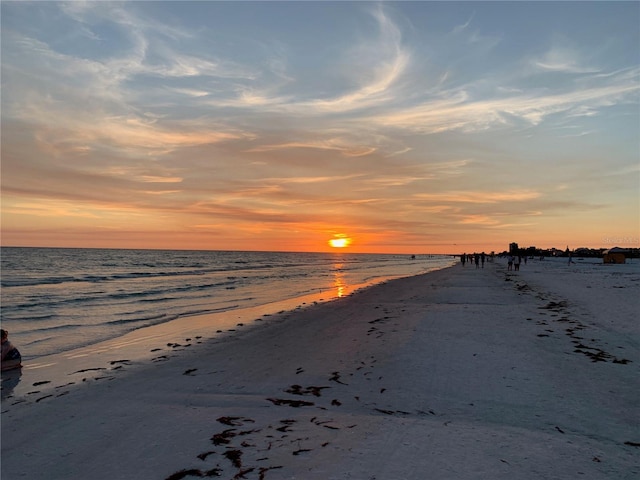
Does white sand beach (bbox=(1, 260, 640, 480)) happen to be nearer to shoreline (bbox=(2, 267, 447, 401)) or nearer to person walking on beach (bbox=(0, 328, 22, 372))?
shoreline (bbox=(2, 267, 447, 401))

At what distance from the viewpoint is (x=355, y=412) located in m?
7.04

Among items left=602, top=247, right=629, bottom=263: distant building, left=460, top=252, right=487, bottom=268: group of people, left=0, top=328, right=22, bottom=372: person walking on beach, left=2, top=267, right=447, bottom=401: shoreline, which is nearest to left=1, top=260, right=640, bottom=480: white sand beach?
left=2, top=267, right=447, bottom=401: shoreline

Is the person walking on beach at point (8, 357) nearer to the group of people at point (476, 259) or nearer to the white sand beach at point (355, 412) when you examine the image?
the white sand beach at point (355, 412)

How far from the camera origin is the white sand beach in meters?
5.22

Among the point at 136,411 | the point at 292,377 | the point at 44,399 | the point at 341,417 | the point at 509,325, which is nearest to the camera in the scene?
the point at 341,417

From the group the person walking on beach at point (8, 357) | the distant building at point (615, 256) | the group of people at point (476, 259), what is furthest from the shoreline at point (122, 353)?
the distant building at point (615, 256)

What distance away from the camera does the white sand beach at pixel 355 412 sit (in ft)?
17.1

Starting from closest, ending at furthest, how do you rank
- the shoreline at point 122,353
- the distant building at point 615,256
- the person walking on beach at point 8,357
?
the shoreline at point 122,353 < the person walking on beach at point 8,357 < the distant building at point 615,256

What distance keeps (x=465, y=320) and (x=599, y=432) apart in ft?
33.8

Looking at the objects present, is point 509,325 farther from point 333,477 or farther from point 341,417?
point 333,477

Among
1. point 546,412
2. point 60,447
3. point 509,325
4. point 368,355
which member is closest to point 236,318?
point 368,355

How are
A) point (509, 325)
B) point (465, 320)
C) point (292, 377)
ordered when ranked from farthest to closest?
point (465, 320)
point (509, 325)
point (292, 377)

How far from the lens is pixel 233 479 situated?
16.2ft

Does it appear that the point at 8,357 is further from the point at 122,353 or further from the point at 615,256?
the point at 615,256
